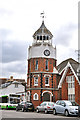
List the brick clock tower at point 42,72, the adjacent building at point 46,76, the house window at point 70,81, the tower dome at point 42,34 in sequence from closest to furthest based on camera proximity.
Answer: the house window at point 70,81 → the adjacent building at point 46,76 → the brick clock tower at point 42,72 → the tower dome at point 42,34

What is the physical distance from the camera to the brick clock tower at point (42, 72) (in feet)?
125

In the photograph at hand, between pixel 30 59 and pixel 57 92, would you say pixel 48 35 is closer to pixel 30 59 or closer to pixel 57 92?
pixel 30 59

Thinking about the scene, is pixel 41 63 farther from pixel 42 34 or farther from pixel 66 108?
pixel 66 108

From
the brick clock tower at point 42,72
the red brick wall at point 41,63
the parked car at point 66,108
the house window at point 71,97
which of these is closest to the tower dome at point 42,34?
the brick clock tower at point 42,72

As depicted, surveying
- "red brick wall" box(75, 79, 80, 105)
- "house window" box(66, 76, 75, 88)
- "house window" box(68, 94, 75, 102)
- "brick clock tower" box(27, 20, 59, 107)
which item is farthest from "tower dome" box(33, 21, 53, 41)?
"house window" box(68, 94, 75, 102)

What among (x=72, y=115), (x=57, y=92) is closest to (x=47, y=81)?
(x=57, y=92)

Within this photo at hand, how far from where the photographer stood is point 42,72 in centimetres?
3806

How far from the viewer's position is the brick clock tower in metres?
38.0

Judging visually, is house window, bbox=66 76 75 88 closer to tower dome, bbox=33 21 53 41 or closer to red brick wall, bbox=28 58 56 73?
red brick wall, bbox=28 58 56 73

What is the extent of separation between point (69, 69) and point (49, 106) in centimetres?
1043

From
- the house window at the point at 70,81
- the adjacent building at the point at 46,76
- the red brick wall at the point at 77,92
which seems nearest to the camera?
the red brick wall at the point at 77,92

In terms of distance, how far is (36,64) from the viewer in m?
38.8

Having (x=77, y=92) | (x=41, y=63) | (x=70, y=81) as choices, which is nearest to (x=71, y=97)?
(x=77, y=92)

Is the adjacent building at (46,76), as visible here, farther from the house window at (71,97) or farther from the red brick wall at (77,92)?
the red brick wall at (77,92)
